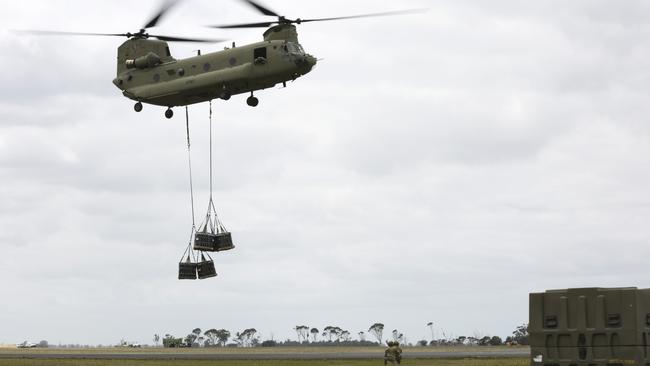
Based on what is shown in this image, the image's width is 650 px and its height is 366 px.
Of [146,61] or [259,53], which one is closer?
[259,53]

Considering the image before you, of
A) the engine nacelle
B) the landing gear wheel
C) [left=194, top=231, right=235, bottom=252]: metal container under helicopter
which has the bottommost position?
[left=194, top=231, right=235, bottom=252]: metal container under helicopter

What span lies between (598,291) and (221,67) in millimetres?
27314

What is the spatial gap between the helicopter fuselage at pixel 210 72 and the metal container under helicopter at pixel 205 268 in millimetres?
7078

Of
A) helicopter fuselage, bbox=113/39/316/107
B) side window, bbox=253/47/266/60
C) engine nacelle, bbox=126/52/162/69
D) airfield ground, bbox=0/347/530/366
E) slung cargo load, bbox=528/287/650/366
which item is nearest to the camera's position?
slung cargo load, bbox=528/287/650/366

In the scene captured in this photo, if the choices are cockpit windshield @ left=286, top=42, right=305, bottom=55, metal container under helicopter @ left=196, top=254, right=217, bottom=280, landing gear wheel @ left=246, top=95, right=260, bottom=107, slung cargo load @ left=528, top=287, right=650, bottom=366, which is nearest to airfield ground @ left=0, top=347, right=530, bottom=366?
metal container under helicopter @ left=196, top=254, right=217, bottom=280

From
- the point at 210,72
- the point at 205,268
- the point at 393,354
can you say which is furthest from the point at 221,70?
the point at 393,354

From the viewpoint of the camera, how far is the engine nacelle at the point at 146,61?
4447 cm

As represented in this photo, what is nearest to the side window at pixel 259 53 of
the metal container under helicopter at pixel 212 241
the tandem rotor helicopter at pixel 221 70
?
the tandem rotor helicopter at pixel 221 70

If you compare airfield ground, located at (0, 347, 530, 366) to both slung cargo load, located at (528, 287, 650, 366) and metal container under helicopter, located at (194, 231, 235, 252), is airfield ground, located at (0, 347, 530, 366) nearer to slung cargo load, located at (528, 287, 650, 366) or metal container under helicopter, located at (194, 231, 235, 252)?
metal container under helicopter, located at (194, 231, 235, 252)

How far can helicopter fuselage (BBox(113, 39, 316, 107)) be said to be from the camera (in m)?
39.8

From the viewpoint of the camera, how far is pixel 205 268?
4066cm

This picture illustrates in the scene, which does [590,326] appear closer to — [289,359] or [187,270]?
[187,270]

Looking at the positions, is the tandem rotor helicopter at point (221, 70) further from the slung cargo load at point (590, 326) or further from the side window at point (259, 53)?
the slung cargo load at point (590, 326)

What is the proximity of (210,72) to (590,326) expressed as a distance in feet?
90.5
